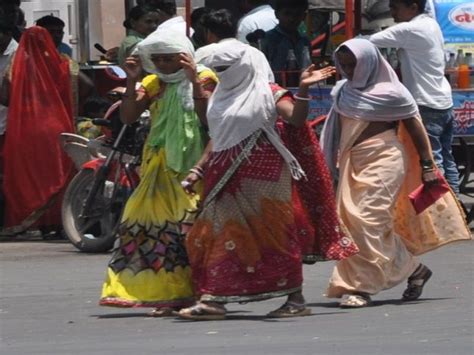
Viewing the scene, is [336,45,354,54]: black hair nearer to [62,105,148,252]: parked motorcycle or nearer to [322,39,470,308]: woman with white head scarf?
[322,39,470,308]: woman with white head scarf

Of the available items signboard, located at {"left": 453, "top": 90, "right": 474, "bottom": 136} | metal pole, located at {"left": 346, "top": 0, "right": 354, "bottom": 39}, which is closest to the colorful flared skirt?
metal pole, located at {"left": 346, "top": 0, "right": 354, "bottom": 39}

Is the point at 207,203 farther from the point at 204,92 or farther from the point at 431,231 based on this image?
the point at 431,231

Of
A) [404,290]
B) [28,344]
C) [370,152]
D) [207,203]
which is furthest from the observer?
[404,290]

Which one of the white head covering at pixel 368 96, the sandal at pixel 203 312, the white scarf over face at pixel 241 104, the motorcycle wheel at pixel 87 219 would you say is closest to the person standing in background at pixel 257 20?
the motorcycle wheel at pixel 87 219

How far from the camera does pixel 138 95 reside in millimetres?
8914

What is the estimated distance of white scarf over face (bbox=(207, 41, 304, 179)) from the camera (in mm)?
8477

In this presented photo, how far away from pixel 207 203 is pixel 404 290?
5.82 feet

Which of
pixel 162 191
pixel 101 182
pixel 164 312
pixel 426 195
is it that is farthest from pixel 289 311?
pixel 101 182

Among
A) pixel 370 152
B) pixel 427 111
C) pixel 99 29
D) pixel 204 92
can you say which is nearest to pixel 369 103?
pixel 370 152

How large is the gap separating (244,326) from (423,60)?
4.61 m

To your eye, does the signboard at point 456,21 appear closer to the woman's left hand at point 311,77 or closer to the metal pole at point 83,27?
the metal pole at point 83,27

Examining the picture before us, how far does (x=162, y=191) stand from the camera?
887 centimetres

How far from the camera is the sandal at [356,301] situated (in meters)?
9.02

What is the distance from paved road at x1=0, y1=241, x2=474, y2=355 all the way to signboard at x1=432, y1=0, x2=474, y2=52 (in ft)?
11.5
